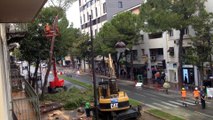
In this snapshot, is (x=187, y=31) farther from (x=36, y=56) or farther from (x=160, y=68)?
(x=36, y=56)

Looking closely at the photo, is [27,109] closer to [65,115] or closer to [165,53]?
[65,115]

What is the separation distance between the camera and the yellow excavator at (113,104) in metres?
18.9

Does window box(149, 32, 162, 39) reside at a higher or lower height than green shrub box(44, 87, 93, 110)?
higher

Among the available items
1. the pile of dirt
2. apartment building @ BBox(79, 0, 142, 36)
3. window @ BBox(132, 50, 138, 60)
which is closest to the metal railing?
the pile of dirt

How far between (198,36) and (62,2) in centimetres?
1285

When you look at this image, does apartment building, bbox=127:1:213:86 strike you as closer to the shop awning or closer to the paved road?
the paved road

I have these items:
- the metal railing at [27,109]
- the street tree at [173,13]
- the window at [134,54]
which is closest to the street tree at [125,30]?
the window at [134,54]

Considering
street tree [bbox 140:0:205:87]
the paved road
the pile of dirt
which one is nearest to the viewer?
the pile of dirt

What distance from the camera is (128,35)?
4519 cm

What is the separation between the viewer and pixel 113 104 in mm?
18906

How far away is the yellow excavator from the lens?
18.9 m

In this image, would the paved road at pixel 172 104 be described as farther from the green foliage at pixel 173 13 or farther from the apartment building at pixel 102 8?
the apartment building at pixel 102 8

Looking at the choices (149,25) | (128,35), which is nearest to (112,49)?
(128,35)

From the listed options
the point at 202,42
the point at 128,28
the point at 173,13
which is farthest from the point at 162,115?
the point at 128,28
